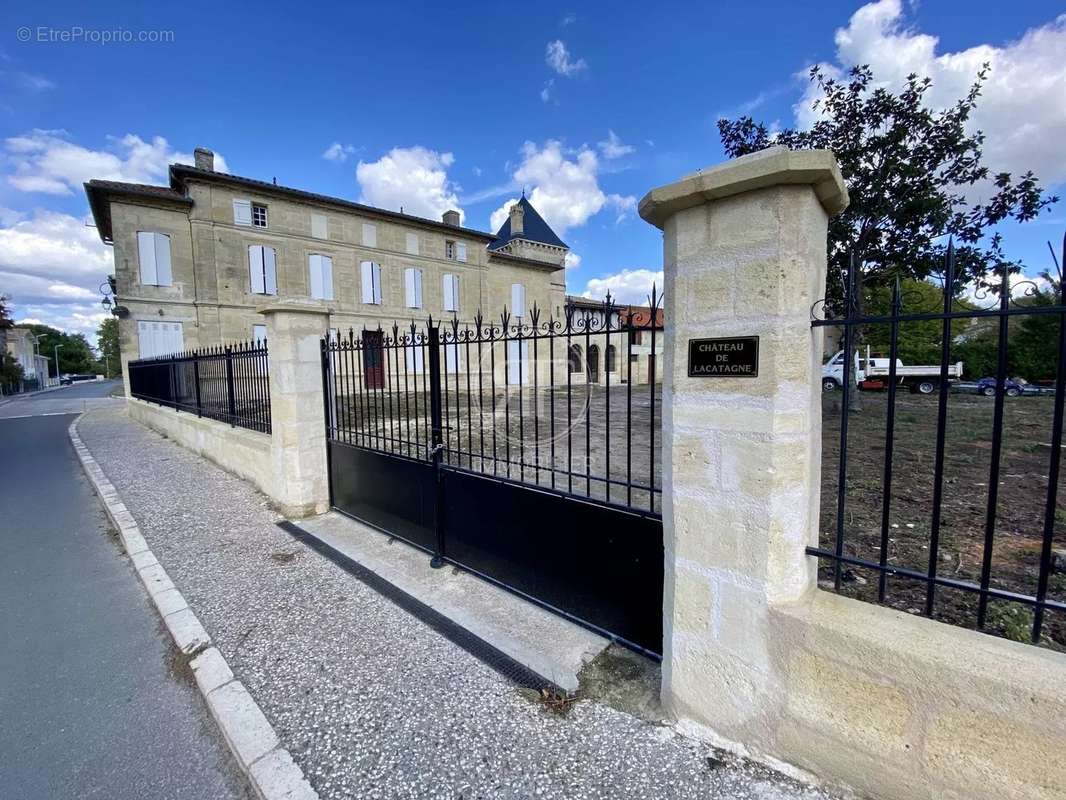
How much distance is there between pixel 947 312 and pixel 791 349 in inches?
18.9

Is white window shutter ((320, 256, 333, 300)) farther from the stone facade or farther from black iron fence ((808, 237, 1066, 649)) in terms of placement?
black iron fence ((808, 237, 1066, 649))

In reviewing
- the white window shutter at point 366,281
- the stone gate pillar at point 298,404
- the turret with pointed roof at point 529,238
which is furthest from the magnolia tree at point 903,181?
the turret with pointed roof at point 529,238

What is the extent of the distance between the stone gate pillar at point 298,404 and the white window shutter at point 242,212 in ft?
56.9

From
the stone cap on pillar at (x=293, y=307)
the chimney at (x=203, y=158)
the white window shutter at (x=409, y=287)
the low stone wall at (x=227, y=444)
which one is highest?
the chimney at (x=203, y=158)

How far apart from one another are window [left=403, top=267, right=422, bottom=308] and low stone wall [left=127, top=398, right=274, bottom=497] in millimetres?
13924

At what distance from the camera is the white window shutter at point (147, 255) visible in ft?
55.3

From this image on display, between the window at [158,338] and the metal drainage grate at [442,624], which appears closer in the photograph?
the metal drainage grate at [442,624]

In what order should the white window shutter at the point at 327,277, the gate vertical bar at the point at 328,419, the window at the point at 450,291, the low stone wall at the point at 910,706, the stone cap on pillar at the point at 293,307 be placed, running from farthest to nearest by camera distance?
the window at the point at 450,291, the white window shutter at the point at 327,277, the gate vertical bar at the point at 328,419, the stone cap on pillar at the point at 293,307, the low stone wall at the point at 910,706

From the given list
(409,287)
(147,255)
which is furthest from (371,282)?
(147,255)

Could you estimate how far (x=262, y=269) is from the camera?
1944 centimetres

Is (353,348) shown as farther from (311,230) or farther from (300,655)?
(311,230)

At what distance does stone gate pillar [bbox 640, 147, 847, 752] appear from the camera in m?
1.81

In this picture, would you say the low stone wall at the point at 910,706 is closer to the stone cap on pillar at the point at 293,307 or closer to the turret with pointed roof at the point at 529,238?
the stone cap on pillar at the point at 293,307

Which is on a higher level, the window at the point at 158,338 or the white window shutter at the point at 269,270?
the white window shutter at the point at 269,270
